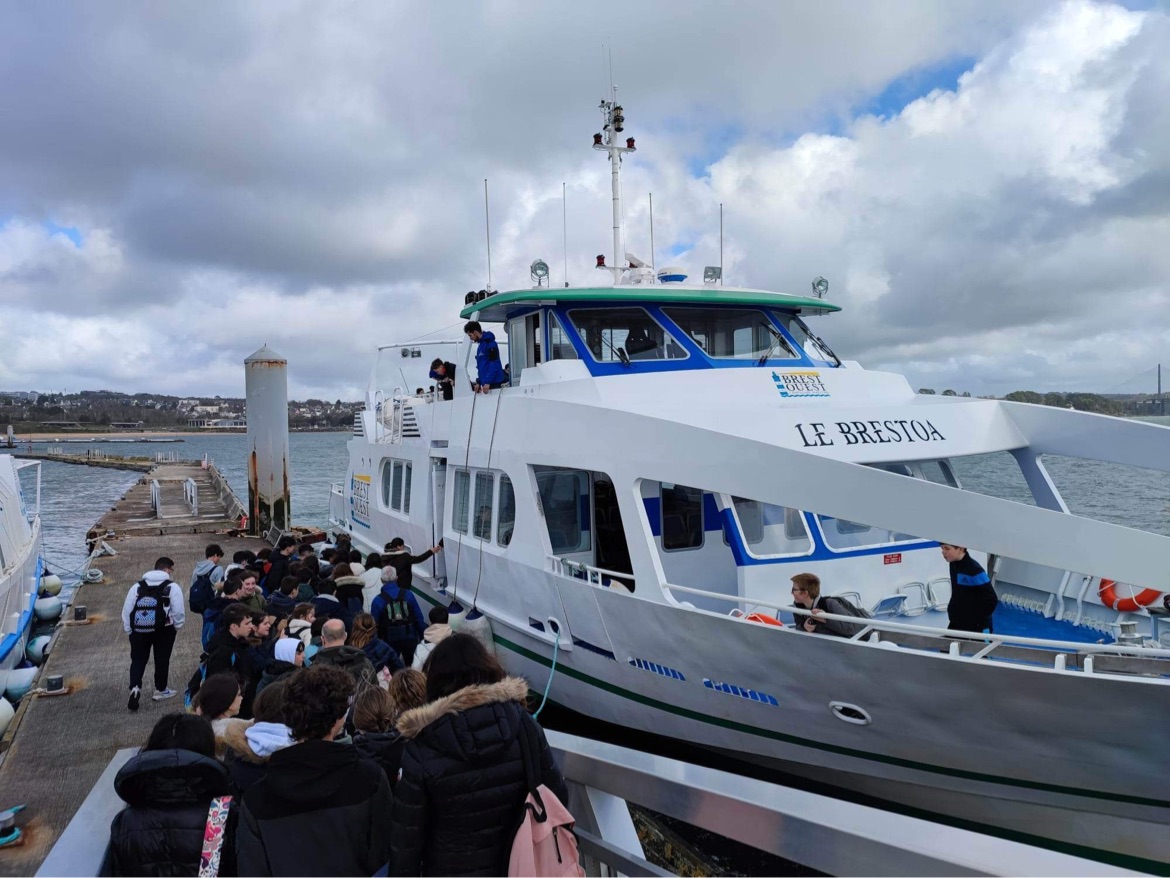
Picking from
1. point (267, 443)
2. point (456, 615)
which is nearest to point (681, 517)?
point (456, 615)

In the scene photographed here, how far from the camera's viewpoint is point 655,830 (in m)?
4.98

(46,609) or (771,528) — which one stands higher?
(771,528)

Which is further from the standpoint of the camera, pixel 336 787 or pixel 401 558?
pixel 401 558

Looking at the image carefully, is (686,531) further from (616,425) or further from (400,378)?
(400,378)

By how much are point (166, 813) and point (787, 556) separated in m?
5.35

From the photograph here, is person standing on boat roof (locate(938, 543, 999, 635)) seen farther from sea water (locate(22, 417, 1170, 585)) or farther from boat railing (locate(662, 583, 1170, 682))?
sea water (locate(22, 417, 1170, 585))

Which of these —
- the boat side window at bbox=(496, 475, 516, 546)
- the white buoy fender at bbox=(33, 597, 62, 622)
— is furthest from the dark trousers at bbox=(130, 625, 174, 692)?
the white buoy fender at bbox=(33, 597, 62, 622)

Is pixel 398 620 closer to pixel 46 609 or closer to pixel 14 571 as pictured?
pixel 14 571

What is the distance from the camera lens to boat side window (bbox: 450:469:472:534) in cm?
938

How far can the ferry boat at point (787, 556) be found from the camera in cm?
439

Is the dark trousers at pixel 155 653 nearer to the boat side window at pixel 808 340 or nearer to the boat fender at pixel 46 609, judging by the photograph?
the boat side window at pixel 808 340

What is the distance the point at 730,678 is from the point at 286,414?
16.8 meters

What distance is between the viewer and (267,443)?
19.6 meters

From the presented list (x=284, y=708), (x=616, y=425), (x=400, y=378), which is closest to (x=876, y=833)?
(x=284, y=708)
